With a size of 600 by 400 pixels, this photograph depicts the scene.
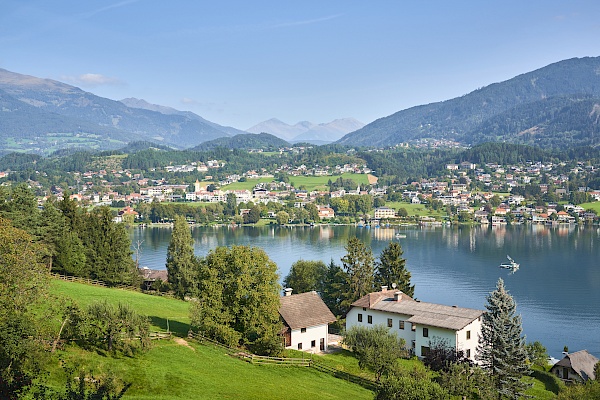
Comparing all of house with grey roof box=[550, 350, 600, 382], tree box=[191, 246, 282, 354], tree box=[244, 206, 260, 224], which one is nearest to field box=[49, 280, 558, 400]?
tree box=[191, 246, 282, 354]

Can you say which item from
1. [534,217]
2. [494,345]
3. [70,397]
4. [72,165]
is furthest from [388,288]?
[72,165]

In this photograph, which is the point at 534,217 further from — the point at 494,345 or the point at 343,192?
the point at 494,345

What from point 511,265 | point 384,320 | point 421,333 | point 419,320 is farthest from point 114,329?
point 511,265

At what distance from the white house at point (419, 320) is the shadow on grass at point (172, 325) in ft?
29.6

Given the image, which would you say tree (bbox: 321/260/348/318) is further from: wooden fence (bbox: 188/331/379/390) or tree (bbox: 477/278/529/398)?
tree (bbox: 477/278/529/398)

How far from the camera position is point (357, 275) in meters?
32.4

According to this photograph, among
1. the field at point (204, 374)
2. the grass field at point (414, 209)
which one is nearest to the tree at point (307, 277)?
the field at point (204, 374)

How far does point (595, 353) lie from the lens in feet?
111

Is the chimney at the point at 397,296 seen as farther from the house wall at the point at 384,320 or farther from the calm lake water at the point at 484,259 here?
the calm lake water at the point at 484,259

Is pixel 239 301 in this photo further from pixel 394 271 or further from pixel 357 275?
pixel 394 271

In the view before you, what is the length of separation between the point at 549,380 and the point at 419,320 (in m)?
6.46

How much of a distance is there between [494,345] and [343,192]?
451 feet

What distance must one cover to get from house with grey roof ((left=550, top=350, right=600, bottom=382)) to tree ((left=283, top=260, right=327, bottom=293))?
14.1m

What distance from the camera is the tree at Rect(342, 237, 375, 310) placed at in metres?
31.9
